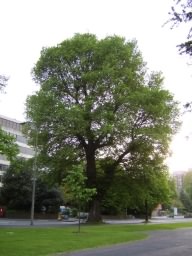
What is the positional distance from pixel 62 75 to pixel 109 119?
8.28 meters

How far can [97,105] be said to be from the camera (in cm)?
5234

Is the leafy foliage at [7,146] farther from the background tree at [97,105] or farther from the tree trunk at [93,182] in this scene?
the tree trunk at [93,182]

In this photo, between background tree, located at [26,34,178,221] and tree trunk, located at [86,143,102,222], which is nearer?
background tree, located at [26,34,178,221]

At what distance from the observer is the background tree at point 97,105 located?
51.2 metres

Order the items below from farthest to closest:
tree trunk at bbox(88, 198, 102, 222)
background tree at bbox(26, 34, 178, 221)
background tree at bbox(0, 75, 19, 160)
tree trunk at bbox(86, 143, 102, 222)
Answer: tree trunk at bbox(88, 198, 102, 222) < tree trunk at bbox(86, 143, 102, 222) < background tree at bbox(26, 34, 178, 221) < background tree at bbox(0, 75, 19, 160)

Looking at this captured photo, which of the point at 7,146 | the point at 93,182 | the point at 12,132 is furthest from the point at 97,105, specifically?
the point at 12,132

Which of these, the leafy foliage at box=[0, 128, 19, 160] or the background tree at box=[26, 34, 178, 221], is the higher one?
the background tree at box=[26, 34, 178, 221]

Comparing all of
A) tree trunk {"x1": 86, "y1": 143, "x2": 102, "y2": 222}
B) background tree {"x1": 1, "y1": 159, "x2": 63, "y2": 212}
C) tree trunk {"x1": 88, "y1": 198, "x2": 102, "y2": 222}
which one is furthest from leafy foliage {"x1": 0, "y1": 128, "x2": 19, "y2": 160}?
background tree {"x1": 1, "y1": 159, "x2": 63, "y2": 212}

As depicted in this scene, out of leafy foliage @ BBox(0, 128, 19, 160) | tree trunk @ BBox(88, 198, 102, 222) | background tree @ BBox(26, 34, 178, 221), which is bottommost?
tree trunk @ BBox(88, 198, 102, 222)

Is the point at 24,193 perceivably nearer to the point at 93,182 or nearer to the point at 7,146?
the point at 93,182

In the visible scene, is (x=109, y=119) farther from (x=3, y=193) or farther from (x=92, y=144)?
(x=3, y=193)

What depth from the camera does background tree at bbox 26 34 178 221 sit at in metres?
51.2

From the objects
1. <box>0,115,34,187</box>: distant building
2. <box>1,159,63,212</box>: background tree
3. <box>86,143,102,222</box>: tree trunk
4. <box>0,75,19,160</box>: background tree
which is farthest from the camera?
<box>0,115,34,187</box>: distant building

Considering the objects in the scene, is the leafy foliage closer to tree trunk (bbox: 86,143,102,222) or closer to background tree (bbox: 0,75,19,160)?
background tree (bbox: 0,75,19,160)
